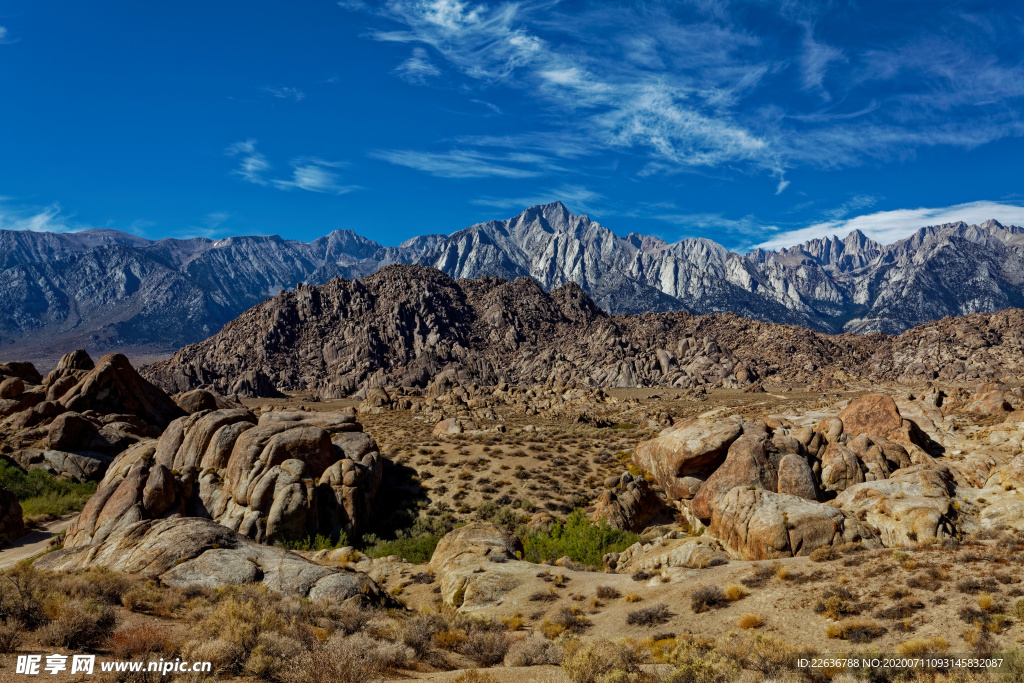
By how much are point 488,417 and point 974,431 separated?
1888 inches

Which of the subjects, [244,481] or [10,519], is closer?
[10,519]

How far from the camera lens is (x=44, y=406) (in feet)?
138

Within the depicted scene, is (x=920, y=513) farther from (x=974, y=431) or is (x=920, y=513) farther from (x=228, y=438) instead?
(x=228, y=438)

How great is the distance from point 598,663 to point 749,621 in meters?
5.05

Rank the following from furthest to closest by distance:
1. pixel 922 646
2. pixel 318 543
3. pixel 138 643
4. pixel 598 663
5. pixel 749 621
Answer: pixel 318 543 < pixel 749 621 < pixel 922 646 < pixel 598 663 < pixel 138 643

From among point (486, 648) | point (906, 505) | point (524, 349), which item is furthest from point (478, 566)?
point (524, 349)

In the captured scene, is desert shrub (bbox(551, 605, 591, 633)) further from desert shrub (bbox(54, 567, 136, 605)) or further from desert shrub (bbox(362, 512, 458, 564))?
desert shrub (bbox(54, 567, 136, 605))

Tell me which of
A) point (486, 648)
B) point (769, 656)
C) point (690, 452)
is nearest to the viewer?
point (769, 656)

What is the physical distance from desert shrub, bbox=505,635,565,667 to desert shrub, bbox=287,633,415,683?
2407 millimetres

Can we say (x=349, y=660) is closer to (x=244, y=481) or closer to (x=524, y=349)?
(x=244, y=481)

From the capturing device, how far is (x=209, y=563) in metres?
16.4

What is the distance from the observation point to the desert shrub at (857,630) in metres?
11.6

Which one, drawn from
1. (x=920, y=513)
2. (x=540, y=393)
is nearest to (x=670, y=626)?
(x=920, y=513)

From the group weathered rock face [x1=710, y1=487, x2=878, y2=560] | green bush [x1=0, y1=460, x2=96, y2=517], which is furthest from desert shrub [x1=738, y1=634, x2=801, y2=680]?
green bush [x1=0, y1=460, x2=96, y2=517]
